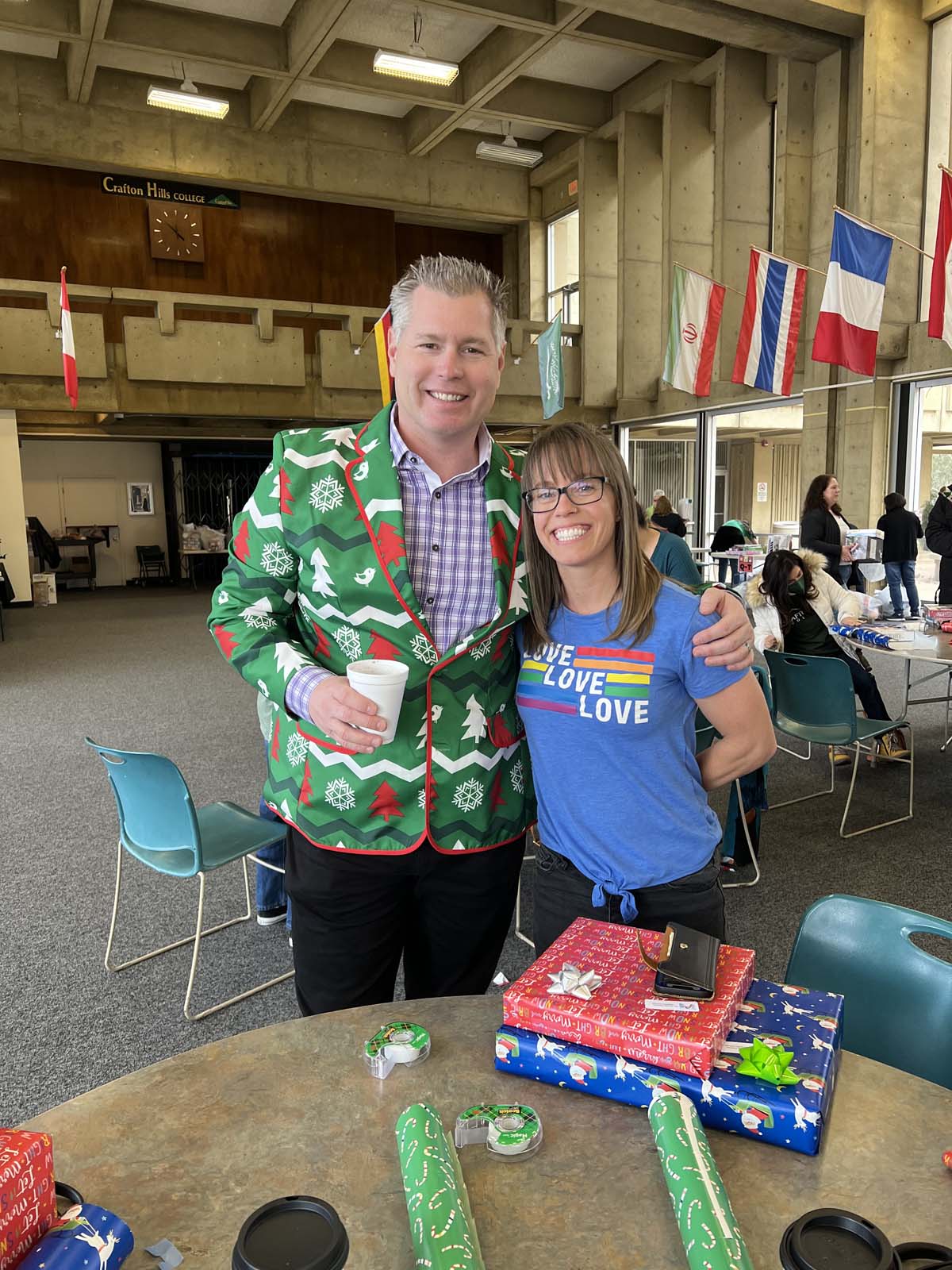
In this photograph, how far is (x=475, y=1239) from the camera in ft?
2.74

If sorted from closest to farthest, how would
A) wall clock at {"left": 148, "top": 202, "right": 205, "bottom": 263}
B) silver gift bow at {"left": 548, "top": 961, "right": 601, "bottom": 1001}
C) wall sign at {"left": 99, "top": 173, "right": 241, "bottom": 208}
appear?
silver gift bow at {"left": 548, "top": 961, "right": 601, "bottom": 1001}
wall sign at {"left": 99, "top": 173, "right": 241, "bottom": 208}
wall clock at {"left": 148, "top": 202, "right": 205, "bottom": 263}

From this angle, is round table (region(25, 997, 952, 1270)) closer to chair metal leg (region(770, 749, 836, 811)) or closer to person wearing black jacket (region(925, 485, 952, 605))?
chair metal leg (region(770, 749, 836, 811))

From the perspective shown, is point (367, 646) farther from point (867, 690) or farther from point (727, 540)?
point (727, 540)

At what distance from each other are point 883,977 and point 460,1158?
0.86 metres

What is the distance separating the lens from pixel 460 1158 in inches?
38.9

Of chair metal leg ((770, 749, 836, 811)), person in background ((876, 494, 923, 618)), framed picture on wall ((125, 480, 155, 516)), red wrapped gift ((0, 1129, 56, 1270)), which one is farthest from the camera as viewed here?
framed picture on wall ((125, 480, 155, 516))

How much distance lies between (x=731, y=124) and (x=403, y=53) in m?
4.67

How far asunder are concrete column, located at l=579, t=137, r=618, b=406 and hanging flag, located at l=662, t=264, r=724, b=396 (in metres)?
4.14

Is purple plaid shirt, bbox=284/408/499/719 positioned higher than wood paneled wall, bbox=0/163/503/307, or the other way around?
wood paneled wall, bbox=0/163/503/307

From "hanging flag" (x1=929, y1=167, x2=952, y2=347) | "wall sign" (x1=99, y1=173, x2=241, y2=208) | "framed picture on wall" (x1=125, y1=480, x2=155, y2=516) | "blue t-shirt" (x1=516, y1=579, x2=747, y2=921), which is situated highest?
"wall sign" (x1=99, y1=173, x2=241, y2=208)

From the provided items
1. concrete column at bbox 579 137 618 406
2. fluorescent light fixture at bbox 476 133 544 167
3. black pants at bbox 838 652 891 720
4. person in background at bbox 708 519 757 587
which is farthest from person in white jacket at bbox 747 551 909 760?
fluorescent light fixture at bbox 476 133 544 167

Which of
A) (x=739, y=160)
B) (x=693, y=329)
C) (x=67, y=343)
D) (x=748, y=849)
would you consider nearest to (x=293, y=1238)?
(x=748, y=849)

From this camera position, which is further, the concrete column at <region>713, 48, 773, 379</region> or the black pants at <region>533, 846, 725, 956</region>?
the concrete column at <region>713, 48, 773, 379</region>

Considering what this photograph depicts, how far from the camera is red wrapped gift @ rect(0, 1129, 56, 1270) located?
2.45ft
